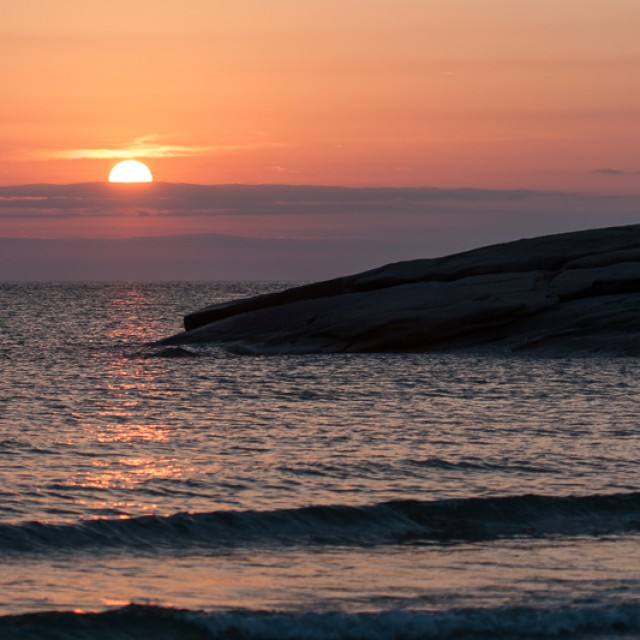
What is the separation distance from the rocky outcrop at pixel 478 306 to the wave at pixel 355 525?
25055mm

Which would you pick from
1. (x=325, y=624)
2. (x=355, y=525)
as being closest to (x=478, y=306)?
(x=355, y=525)

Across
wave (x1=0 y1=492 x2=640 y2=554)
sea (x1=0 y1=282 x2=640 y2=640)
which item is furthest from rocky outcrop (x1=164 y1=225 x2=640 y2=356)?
wave (x1=0 y1=492 x2=640 y2=554)

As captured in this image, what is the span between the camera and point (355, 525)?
57.5ft

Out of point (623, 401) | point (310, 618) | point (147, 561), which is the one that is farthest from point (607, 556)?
point (623, 401)

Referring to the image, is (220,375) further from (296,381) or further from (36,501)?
(36,501)

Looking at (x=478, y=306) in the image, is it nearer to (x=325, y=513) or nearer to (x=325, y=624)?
(x=325, y=513)

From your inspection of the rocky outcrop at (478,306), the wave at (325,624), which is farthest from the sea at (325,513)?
the rocky outcrop at (478,306)

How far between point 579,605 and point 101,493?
9282 mm

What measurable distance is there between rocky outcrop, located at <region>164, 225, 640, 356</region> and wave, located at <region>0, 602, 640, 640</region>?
30.6 meters

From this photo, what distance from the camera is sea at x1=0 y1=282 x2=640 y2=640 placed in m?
12.8

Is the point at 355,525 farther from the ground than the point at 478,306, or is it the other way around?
the point at 478,306

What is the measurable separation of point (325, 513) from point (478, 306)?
1155 inches

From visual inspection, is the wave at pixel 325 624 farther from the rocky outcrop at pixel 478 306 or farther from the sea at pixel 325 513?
the rocky outcrop at pixel 478 306

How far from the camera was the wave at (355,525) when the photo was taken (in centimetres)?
1656
